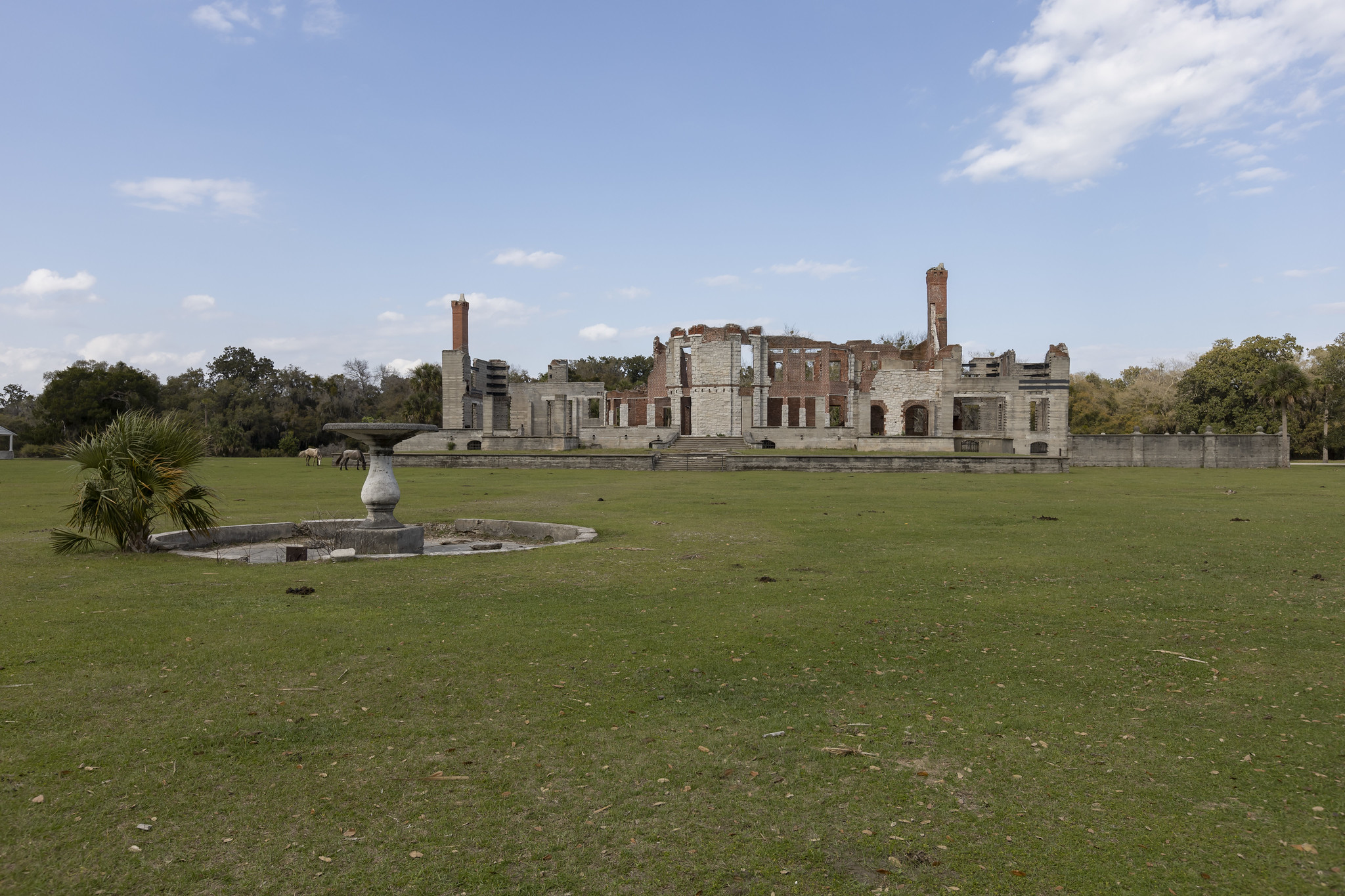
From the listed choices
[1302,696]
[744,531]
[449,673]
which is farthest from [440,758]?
[744,531]

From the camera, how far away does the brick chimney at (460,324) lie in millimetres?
54375

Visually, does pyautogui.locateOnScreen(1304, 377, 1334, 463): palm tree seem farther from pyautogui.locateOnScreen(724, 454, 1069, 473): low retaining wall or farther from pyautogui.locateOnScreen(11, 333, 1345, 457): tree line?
pyautogui.locateOnScreen(724, 454, 1069, 473): low retaining wall

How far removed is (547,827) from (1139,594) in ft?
21.3

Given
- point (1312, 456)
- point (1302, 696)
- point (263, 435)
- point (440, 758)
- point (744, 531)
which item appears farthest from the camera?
point (263, 435)

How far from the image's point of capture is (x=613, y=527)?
12727 mm

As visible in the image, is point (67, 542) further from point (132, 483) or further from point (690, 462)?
point (690, 462)

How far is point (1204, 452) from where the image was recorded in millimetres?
39156

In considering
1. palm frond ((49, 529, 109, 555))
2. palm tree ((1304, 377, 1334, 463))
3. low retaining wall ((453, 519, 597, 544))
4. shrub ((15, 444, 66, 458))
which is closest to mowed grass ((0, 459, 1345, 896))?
palm frond ((49, 529, 109, 555))

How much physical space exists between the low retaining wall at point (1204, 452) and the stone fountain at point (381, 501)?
36.8 meters

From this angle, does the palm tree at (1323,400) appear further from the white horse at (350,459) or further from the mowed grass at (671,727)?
the white horse at (350,459)

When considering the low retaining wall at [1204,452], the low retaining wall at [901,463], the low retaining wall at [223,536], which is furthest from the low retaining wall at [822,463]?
the low retaining wall at [223,536]

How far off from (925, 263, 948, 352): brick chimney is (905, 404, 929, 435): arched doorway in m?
4.43

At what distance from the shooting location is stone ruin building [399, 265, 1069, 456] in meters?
44.5

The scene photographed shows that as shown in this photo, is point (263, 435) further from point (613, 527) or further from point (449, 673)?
point (449, 673)
